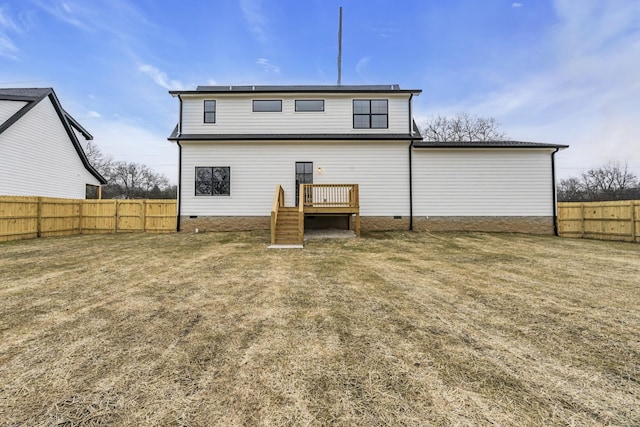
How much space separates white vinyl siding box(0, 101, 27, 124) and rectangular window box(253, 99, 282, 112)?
39.6ft

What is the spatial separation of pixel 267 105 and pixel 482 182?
11.3m

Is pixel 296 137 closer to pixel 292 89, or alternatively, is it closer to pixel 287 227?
pixel 292 89

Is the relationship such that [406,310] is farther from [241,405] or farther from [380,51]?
[380,51]

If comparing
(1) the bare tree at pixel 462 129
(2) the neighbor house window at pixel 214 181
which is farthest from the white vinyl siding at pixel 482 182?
(1) the bare tree at pixel 462 129

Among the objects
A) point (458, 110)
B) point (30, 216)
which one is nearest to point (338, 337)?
point (30, 216)

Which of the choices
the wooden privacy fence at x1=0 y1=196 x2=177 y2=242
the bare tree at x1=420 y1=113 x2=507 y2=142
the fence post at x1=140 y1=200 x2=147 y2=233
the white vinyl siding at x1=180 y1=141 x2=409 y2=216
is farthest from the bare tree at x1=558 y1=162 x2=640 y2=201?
the fence post at x1=140 y1=200 x2=147 y2=233

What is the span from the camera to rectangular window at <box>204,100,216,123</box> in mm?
13195

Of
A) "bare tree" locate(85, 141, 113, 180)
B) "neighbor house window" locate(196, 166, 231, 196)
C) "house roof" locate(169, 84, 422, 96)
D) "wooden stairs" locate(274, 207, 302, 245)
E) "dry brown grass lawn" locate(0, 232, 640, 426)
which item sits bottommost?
"dry brown grass lawn" locate(0, 232, 640, 426)

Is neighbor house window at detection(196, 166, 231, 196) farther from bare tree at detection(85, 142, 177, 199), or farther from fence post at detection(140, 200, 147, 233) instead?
bare tree at detection(85, 142, 177, 199)

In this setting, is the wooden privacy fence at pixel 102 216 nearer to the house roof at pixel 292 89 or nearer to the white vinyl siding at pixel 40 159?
the white vinyl siding at pixel 40 159

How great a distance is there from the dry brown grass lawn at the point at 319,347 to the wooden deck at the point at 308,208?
13.0ft

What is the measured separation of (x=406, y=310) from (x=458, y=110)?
2914 centimetres

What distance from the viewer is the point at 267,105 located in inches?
520

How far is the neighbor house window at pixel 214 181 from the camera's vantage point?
12750 millimetres
